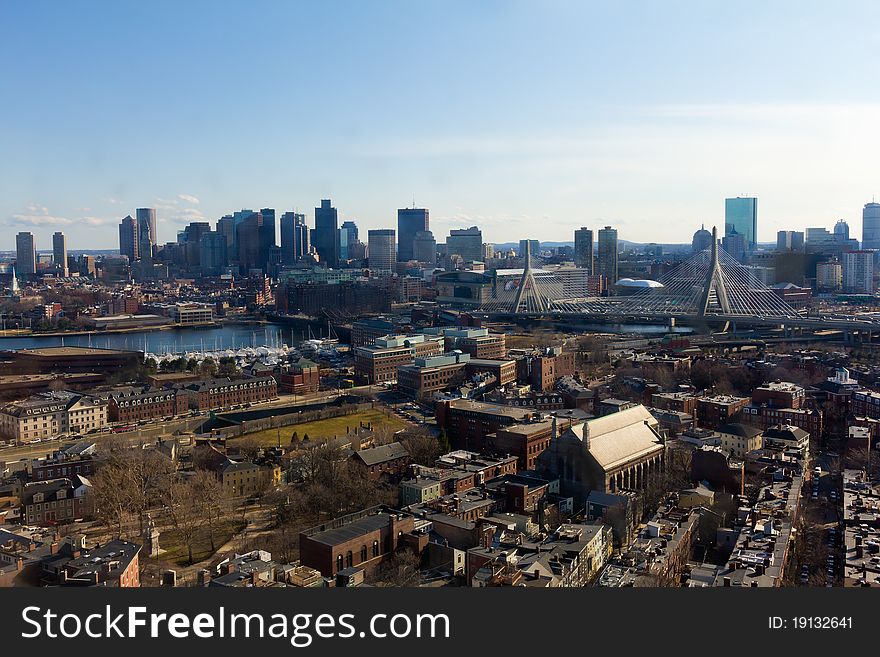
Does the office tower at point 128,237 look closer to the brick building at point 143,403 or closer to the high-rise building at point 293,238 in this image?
the high-rise building at point 293,238

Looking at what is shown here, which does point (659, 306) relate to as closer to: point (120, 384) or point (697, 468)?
point (120, 384)

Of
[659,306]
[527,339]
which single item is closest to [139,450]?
[527,339]

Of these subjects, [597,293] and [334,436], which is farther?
[597,293]

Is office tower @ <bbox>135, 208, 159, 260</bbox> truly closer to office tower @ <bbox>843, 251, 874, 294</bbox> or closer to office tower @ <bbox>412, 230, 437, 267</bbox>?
office tower @ <bbox>412, 230, 437, 267</bbox>

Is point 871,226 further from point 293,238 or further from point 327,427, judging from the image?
point 327,427

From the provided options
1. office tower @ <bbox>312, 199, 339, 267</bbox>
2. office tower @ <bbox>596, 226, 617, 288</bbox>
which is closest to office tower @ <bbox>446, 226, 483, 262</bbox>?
office tower @ <bbox>312, 199, 339, 267</bbox>

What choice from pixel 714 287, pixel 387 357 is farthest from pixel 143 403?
pixel 714 287

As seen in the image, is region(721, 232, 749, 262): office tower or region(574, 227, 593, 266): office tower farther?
region(721, 232, 749, 262): office tower

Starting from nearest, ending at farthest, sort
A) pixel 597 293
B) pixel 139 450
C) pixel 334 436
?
pixel 139 450 < pixel 334 436 < pixel 597 293
